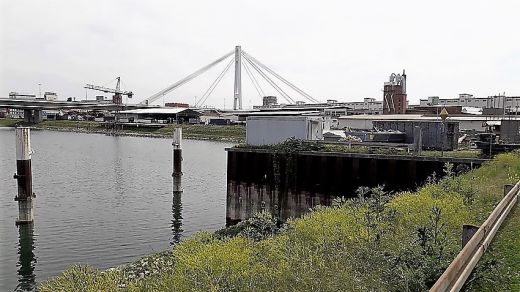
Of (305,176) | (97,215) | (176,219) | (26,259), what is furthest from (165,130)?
(26,259)

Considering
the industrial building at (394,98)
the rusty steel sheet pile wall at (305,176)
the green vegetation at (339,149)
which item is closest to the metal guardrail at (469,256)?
the rusty steel sheet pile wall at (305,176)

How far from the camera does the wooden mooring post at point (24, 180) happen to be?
1036 inches

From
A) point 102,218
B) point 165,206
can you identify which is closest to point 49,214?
point 102,218

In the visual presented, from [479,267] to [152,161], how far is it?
57478mm

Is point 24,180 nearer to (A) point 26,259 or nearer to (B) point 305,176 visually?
(A) point 26,259

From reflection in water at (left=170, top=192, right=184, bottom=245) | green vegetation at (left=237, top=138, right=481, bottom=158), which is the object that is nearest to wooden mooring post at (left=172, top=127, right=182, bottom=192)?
reflection in water at (left=170, top=192, right=184, bottom=245)

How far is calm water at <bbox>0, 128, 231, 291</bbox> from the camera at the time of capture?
21188mm

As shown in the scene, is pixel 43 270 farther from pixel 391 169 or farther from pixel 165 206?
pixel 391 169

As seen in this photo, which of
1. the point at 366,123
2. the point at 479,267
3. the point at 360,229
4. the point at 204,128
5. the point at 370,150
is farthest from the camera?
the point at 204,128

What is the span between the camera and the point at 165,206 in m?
33.2

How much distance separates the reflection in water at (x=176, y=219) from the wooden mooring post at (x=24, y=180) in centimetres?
862

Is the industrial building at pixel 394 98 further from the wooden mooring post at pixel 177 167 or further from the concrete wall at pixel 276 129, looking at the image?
the concrete wall at pixel 276 129

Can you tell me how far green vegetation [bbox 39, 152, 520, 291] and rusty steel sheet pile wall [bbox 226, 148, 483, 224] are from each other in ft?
38.4

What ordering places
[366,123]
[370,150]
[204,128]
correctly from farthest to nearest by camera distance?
[204,128] → [366,123] → [370,150]
